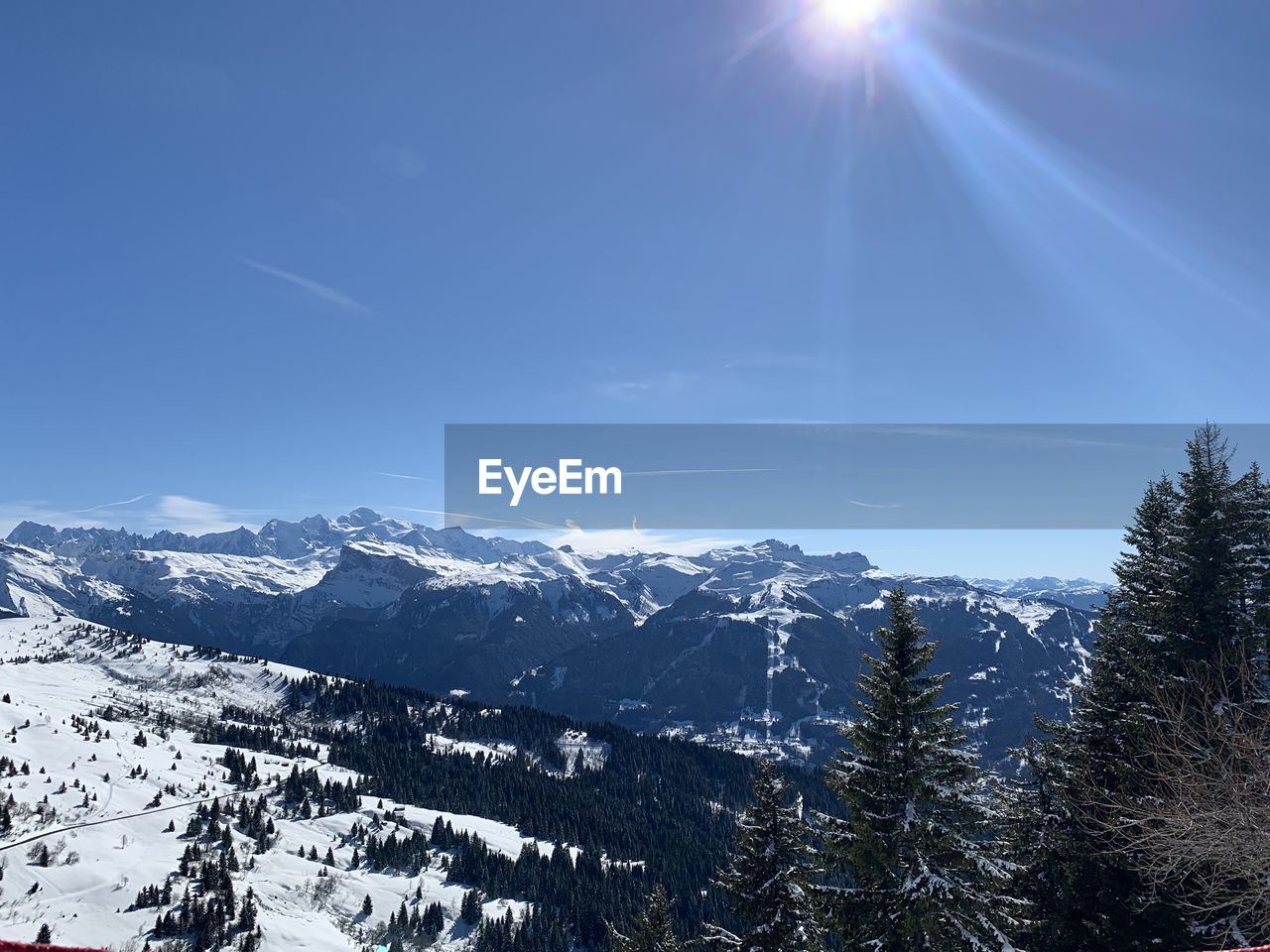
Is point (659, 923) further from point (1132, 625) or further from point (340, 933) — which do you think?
point (340, 933)

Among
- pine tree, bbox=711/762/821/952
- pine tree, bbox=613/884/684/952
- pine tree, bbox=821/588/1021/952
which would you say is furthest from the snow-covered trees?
pine tree, bbox=613/884/684/952

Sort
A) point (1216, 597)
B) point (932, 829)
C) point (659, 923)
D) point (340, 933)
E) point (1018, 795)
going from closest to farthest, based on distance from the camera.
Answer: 1. point (932, 829)
2. point (1216, 597)
3. point (1018, 795)
4. point (659, 923)
5. point (340, 933)

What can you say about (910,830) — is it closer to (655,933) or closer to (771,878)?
(771,878)

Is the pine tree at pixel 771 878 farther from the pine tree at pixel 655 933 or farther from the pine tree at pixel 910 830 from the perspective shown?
the pine tree at pixel 655 933

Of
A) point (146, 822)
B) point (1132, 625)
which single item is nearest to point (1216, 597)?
point (1132, 625)

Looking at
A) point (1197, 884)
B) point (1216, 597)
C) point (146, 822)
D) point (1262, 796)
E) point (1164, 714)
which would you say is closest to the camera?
point (1262, 796)

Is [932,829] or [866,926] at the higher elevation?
[932,829]

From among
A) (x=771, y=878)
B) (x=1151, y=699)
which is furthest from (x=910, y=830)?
(x=1151, y=699)

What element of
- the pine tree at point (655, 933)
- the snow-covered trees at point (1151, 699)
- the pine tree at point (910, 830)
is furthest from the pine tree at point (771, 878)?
the snow-covered trees at point (1151, 699)
